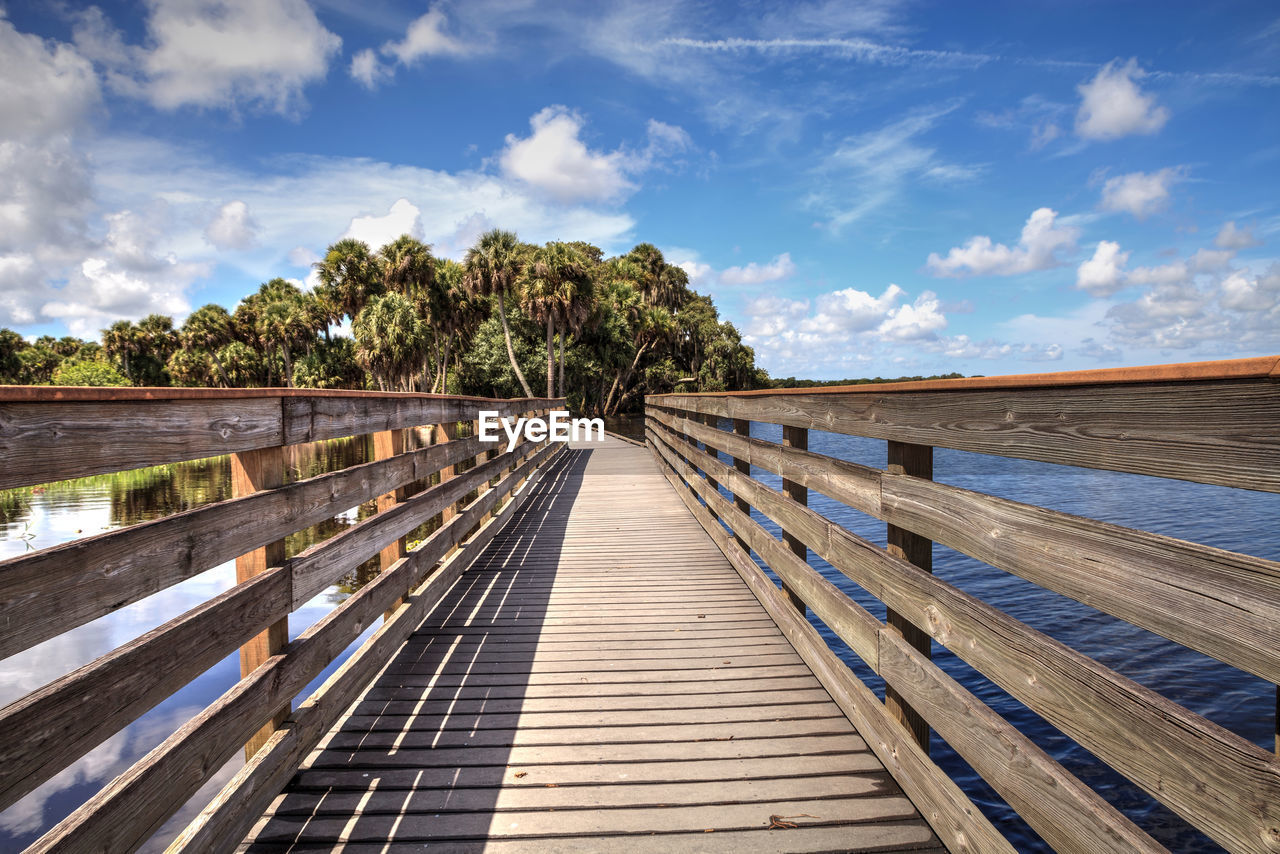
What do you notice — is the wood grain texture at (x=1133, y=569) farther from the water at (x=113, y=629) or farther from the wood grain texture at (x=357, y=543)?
the water at (x=113, y=629)

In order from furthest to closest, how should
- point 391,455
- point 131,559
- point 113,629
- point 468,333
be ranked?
point 468,333
point 113,629
point 391,455
point 131,559

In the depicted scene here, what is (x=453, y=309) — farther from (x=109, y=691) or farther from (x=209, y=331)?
(x=109, y=691)

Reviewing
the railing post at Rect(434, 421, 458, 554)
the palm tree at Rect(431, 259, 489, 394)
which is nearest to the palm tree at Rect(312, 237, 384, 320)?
the palm tree at Rect(431, 259, 489, 394)

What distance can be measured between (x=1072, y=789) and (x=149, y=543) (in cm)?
213

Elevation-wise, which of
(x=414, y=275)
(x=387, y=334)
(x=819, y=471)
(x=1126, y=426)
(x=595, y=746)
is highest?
(x=414, y=275)

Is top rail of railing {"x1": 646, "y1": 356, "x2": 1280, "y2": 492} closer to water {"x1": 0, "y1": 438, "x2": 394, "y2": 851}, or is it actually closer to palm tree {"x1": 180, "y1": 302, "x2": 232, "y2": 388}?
water {"x1": 0, "y1": 438, "x2": 394, "y2": 851}

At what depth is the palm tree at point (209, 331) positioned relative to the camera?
51353mm

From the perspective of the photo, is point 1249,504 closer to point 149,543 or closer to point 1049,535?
point 1049,535

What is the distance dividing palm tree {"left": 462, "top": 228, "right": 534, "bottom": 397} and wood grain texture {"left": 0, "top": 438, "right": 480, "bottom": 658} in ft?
108

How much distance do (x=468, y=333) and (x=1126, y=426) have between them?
42513mm

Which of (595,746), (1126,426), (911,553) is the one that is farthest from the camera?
(595,746)

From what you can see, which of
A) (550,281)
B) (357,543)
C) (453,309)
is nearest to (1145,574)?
(357,543)

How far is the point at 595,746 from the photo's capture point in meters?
2.65

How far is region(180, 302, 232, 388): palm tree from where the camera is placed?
2022 inches
